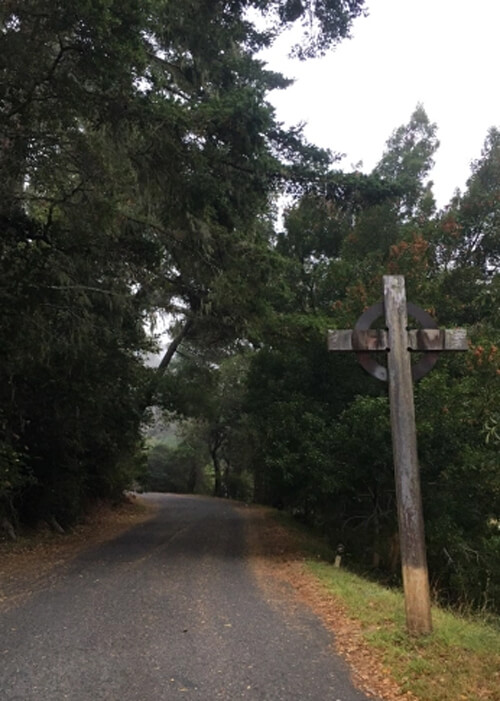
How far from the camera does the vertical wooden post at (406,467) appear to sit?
5.35 m

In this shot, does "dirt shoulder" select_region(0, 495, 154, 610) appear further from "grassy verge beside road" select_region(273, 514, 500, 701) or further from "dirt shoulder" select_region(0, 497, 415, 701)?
"grassy verge beside road" select_region(273, 514, 500, 701)

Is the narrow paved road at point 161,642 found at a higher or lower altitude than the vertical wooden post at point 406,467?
lower

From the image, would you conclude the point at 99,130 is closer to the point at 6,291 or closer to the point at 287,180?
the point at 6,291

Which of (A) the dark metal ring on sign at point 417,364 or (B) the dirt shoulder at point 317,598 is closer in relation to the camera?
(B) the dirt shoulder at point 317,598

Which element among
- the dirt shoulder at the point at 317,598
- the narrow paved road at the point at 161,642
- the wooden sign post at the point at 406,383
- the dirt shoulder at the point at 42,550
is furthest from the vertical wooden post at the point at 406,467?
the dirt shoulder at the point at 42,550

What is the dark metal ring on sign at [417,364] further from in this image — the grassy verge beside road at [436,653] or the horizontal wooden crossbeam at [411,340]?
the grassy verge beside road at [436,653]

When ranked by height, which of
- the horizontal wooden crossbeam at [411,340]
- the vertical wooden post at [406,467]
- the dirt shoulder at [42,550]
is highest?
the horizontal wooden crossbeam at [411,340]

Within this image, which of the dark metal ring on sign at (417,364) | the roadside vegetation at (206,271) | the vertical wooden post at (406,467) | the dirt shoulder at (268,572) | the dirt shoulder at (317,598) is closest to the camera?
the dirt shoulder at (317,598)

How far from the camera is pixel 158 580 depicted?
843 cm

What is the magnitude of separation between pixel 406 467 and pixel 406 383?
0.87m

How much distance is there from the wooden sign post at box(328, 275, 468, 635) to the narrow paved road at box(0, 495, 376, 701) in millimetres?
1046

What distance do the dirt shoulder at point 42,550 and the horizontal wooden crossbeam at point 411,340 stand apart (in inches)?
201

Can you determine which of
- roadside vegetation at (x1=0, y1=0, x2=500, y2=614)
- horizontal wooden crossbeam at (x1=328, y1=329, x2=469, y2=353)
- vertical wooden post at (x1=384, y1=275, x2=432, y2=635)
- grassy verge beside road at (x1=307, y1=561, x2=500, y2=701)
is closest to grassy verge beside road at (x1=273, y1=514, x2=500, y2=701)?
grassy verge beside road at (x1=307, y1=561, x2=500, y2=701)

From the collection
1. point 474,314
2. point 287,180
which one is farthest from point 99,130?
point 474,314
